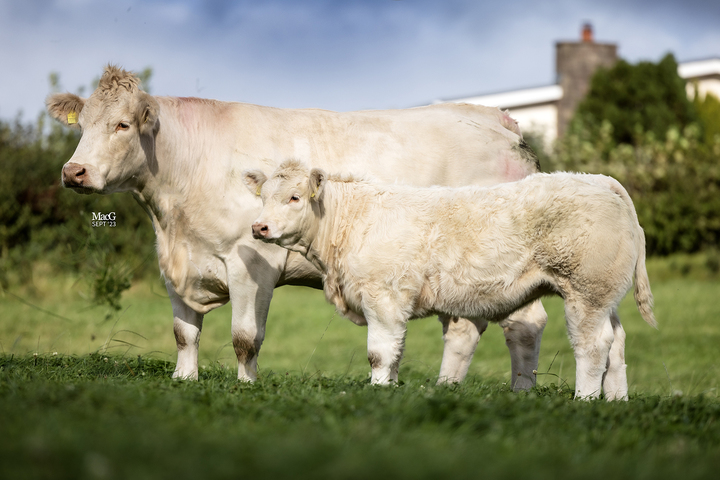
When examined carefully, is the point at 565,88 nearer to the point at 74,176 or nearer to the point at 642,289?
the point at 642,289

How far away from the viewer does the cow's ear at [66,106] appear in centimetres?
671

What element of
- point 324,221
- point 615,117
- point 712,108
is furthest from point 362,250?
point 712,108

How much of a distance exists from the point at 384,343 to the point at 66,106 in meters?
3.71

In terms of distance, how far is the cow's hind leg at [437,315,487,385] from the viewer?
731cm

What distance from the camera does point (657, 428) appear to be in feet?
13.8

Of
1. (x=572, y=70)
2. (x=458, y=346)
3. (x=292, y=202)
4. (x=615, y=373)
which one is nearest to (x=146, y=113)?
(x=292, y=202)

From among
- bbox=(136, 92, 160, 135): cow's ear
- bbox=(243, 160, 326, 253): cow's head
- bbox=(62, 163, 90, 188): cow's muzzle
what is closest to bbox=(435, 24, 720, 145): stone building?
bbox=(136, 92, 160, 135): cow's ear

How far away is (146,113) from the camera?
6.37 m

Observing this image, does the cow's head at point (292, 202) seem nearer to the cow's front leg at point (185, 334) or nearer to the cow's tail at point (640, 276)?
the cow's front leg at point (185, 334)

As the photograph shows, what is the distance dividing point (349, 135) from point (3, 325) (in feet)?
33.3

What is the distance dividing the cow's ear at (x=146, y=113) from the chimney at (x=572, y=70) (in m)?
37.5

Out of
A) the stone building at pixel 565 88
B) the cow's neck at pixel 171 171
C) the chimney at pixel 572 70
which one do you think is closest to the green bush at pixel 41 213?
the cow's neck at pixel 171 171

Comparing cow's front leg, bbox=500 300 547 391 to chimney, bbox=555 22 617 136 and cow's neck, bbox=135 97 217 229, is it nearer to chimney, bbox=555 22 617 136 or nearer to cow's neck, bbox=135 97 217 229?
cow's neck, bbox=135 97 217 229

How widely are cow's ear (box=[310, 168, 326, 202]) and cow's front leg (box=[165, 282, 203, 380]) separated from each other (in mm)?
1743
